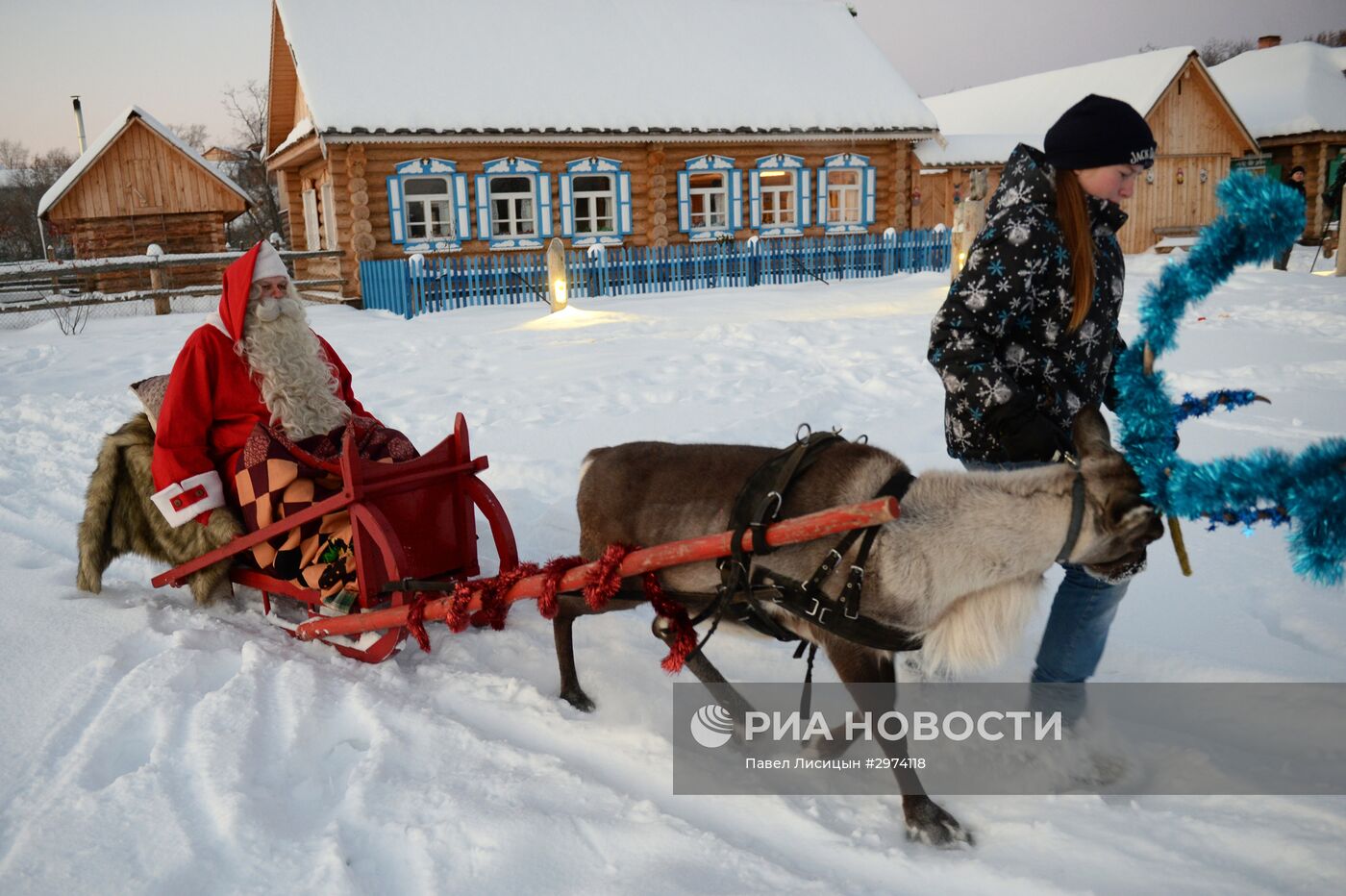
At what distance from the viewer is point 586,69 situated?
20.1 meters

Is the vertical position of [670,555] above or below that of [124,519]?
above

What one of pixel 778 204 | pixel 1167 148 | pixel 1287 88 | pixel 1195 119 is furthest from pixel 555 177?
Result: pixel 1287 88

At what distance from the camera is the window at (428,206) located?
60.1ft

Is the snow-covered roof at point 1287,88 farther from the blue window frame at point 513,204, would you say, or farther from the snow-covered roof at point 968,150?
the blue window frame at point 513,204

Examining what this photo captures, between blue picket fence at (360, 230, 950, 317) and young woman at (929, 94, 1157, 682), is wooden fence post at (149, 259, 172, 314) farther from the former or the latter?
young woman at (929, 94, 1157, 682)

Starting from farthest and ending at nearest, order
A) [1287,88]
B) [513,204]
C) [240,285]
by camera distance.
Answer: [1287,88], [513,204], [240,285]

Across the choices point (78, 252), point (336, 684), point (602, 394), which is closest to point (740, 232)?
point (602, 394)

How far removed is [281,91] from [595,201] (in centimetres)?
846

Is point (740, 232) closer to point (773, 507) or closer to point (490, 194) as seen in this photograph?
point (490, 194)

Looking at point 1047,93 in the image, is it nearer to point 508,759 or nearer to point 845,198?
point 845,198

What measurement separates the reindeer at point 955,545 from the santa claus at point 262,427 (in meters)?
1.93

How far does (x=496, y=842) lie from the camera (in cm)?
254

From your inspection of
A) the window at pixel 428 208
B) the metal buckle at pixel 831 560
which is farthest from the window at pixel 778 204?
the metal buckle at pixel 831 560

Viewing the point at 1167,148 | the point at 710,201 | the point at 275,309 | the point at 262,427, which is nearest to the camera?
the point at 262,427
